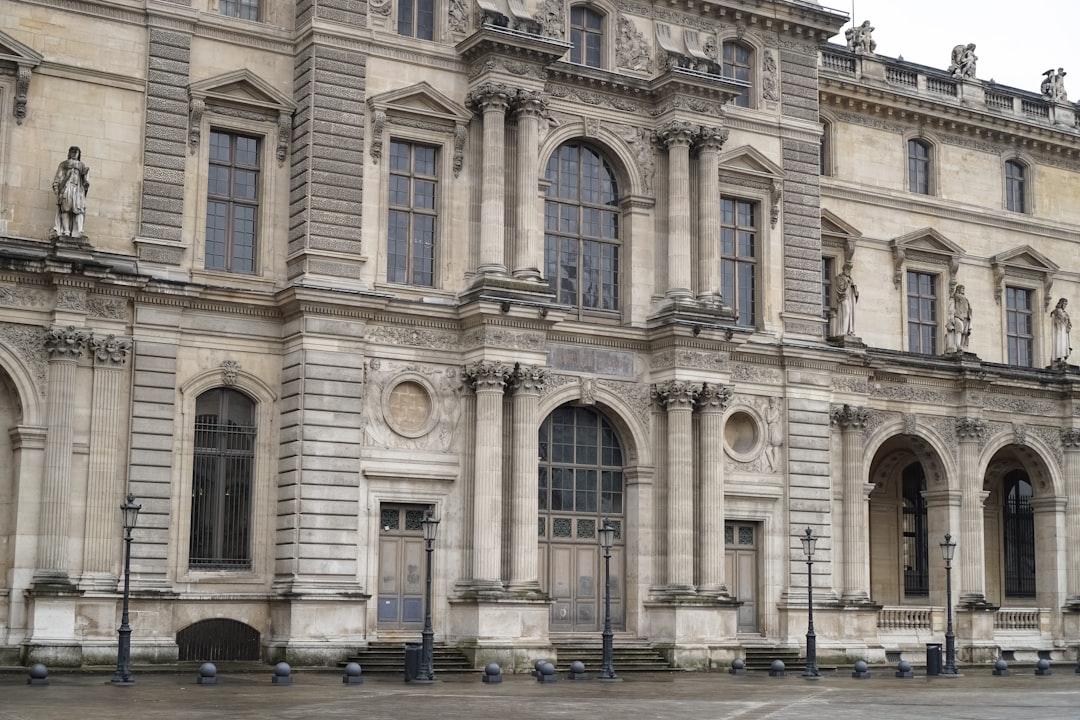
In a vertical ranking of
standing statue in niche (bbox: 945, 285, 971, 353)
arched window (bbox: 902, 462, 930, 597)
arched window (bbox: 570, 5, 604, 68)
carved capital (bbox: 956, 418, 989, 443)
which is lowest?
arched window (bbox: 902, 462, 930, 597)

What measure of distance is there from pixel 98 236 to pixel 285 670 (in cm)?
1187

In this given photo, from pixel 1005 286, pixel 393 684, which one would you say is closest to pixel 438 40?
pixel 393 684

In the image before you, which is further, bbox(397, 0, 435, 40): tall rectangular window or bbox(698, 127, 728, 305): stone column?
bbox(698, 127, 728, 305): stone column

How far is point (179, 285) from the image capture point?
122ft

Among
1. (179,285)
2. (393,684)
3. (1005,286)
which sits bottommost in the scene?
(393,684)

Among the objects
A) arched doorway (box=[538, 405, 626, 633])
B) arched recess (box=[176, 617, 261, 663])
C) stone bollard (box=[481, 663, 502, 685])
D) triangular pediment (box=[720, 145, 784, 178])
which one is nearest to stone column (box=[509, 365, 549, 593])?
arched doorway (box=[538, 405, 626, 633])

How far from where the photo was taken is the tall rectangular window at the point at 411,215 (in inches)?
1586

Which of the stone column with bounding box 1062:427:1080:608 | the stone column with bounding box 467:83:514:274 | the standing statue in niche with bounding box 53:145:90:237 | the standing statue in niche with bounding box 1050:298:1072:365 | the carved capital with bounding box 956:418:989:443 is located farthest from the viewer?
the standing statue in niche with bounding box 1050:298:1072:365

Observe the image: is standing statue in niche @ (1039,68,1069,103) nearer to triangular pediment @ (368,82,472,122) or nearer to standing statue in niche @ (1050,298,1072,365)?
standing statue in niche @ (1050,298,1072,365)

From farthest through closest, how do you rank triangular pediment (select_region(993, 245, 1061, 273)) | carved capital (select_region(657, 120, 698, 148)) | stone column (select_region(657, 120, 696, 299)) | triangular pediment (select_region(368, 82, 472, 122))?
triangular pediment (select_region(993, 245, 1061, 273))
carved capital (select_region(657, 120, 698, 148))
stone column (select_region(657, 120, 696, 299))
triangular pediment (select_region(368, 82, 472, 122))

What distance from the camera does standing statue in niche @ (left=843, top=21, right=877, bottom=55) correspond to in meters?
51.1

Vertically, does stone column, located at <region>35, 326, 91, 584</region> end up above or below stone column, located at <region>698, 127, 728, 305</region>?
below

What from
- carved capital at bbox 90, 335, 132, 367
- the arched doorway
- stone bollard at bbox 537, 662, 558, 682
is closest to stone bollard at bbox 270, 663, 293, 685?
stone bollard at bbox 537, 662, 558, 682

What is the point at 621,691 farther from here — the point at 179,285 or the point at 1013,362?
the point at 1013,362
